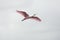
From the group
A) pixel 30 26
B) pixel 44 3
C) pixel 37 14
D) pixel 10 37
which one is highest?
pixel 44 3

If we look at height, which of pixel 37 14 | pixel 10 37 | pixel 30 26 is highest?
pixel 37 14

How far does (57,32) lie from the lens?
60.5 inches

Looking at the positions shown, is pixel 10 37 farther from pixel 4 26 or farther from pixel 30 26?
pixel 30 26

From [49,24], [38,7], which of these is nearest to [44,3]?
[38,7]

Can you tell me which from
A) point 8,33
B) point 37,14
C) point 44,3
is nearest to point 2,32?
point 8,33

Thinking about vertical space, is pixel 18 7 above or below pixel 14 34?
above

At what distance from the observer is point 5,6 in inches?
56.6

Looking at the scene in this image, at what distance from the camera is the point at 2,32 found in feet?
4.83

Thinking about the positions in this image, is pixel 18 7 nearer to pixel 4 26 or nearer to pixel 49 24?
pixel 4 26

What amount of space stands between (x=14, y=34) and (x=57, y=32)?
18.9 inches

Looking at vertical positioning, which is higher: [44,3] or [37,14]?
[44,3]

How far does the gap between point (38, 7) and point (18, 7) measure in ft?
0.72

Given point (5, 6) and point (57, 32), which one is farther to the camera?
point (57, 32)

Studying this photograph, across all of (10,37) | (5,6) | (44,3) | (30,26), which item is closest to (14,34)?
(10,37)
